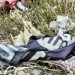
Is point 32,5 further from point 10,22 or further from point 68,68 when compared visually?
point 68,68

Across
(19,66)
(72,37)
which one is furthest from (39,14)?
(19,66)

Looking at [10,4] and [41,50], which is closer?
[41,50]

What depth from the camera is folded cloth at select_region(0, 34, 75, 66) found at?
2.67 meters

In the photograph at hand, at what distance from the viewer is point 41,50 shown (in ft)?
8.91

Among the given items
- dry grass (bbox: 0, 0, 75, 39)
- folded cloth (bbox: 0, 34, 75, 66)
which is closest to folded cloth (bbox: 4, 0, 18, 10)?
dry grass (bbox: 0, 0, 75, 39)

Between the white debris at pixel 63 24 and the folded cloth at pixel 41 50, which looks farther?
the white debris at pixel 63 24

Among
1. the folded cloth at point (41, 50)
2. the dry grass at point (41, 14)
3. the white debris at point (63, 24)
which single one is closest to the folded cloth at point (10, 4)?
the dry grass at point (41, 14)

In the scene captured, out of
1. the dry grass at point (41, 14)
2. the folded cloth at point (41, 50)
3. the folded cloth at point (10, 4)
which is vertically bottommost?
the dry grass at point (41, 14)

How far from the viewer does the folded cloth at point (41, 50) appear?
8.75 feet

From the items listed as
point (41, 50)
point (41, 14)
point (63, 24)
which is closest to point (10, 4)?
point (41, 14)

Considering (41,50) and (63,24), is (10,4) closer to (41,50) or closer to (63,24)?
(63,24)

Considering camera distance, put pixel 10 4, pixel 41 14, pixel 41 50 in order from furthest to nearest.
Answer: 1. pixel 10 4
2. pixel 41 14
3. pixel 41 50

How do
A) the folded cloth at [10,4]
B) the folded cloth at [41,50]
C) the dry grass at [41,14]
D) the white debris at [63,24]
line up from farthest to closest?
1. the folded cloth at [10,4]
2. the dry grass at [41,14]
3. the white debris at [63,24]
4. the folded cloth at [41,50]

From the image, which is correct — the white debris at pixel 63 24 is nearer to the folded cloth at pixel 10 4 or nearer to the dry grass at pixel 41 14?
the dry grass at pixel 41 14
